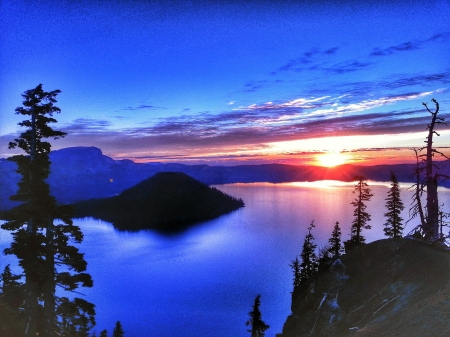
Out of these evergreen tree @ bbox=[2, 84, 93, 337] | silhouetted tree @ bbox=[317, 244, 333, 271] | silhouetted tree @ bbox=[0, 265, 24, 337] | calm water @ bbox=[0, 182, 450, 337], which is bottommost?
calm water @ bbox=[0, 182, 450, 337]

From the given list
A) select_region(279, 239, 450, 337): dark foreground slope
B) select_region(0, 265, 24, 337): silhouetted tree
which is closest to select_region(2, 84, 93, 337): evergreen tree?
select_region(0, 265, 24, 337): silhouetted tree

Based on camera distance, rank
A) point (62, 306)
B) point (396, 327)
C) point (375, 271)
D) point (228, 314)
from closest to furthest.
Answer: point (396, 327)
point (62, 306)
point (375, 271)
point (228, 314)

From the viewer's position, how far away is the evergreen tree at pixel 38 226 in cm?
1262

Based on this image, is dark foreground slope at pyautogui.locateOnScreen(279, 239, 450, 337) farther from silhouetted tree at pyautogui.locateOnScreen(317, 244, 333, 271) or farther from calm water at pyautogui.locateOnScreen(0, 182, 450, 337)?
calm water at pyautogui.locateOnScreen(0, 182, 450, 337)

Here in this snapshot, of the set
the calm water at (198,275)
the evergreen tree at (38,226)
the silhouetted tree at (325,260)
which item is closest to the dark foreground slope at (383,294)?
the silhouetted tree at (325,260)

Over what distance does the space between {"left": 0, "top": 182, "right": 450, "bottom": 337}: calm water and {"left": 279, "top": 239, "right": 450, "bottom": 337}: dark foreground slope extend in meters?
30.1

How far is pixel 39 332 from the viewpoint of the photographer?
13.0 meters

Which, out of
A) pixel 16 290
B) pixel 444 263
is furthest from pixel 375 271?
pixel 16 290

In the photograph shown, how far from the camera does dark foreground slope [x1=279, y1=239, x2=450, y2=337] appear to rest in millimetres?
9383

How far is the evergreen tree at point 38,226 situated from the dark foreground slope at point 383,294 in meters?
12.3

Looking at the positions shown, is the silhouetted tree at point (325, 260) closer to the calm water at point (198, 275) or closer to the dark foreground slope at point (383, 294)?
the dark foreground slope at point (383, 294)

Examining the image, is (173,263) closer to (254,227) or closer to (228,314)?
(228,314)

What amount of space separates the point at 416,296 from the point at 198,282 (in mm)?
65058

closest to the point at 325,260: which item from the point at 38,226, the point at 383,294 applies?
the point at 383,294
